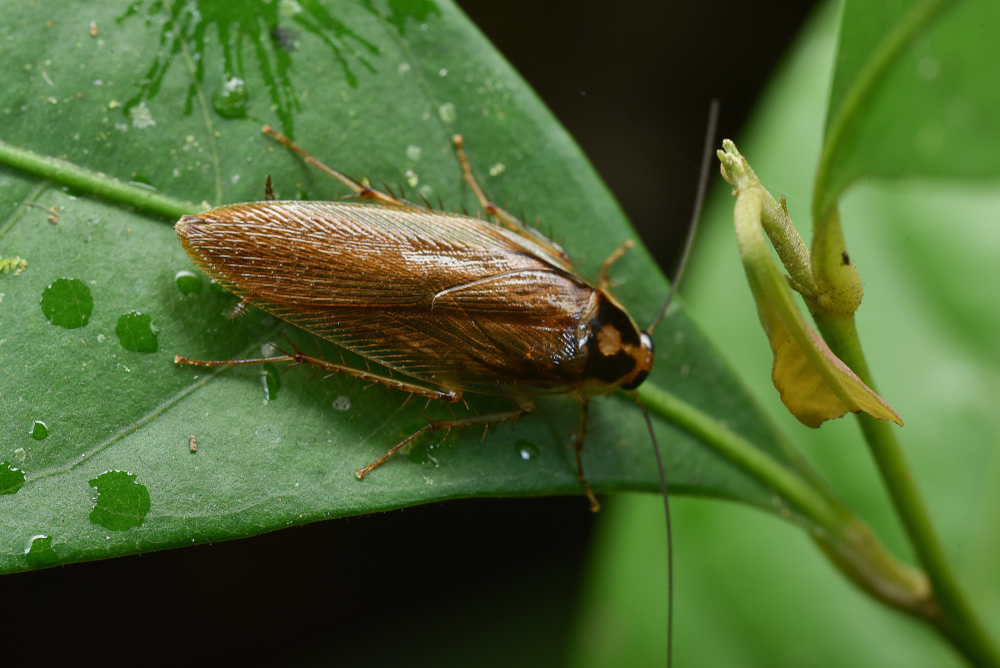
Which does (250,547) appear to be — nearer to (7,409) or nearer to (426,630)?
(426,630)

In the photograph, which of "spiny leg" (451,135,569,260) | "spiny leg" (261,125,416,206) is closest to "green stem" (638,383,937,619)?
"spiny leg" (451,135,569,260)

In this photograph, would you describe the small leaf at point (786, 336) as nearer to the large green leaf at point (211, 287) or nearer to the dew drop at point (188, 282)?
the large green leaf at point (211, 287)

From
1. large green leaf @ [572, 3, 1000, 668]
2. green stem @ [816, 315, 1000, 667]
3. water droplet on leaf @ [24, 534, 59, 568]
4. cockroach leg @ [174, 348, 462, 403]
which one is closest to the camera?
green stem @ [816, 315, 1000, 667]

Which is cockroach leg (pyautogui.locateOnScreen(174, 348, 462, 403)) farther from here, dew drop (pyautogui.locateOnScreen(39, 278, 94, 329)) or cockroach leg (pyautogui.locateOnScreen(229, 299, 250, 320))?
dew drop (pyautogui.locateOnScreen(39, 278, 94, 329))

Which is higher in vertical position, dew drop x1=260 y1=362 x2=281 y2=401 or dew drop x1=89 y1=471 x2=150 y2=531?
dew drop x1=260 y1=362 x2=281 y2=401

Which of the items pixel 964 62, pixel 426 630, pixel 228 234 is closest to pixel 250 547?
pixel 426 630
